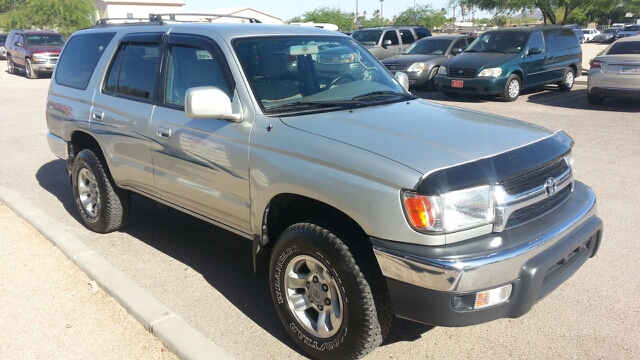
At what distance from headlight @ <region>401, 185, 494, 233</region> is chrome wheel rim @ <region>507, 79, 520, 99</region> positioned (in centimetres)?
1167

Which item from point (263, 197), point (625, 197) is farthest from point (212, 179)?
point (625, 197)

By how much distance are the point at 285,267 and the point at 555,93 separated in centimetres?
1384

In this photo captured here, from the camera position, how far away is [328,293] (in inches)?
132

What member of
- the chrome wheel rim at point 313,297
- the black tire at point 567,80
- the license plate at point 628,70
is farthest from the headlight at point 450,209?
the black tire at point 567,80

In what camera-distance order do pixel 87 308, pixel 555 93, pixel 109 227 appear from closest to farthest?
pixel 87 308 < pixel 109 227 < pixel 555 93

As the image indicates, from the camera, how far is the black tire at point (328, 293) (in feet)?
10.2

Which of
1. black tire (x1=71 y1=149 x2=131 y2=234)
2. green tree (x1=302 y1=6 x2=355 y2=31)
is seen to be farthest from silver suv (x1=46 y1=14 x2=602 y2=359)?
green tree (x1=302 y1=6 x2=355 y2=31)

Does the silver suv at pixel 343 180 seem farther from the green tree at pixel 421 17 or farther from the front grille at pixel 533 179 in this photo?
the green tree at pixel 421 17

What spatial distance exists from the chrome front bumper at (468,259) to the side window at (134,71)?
2.62 metres

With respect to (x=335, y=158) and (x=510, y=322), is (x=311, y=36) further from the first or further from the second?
(x=510, y=322)

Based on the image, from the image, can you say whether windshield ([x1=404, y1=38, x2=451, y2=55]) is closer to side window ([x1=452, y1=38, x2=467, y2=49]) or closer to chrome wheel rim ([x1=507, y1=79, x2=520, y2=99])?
side window ([x1=452, y1=38, x2=467, y2=49])

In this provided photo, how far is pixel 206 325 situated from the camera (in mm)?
3891

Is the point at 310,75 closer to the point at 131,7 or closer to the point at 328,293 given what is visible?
the point at 328,293

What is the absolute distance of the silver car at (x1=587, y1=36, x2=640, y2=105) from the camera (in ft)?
38.0
